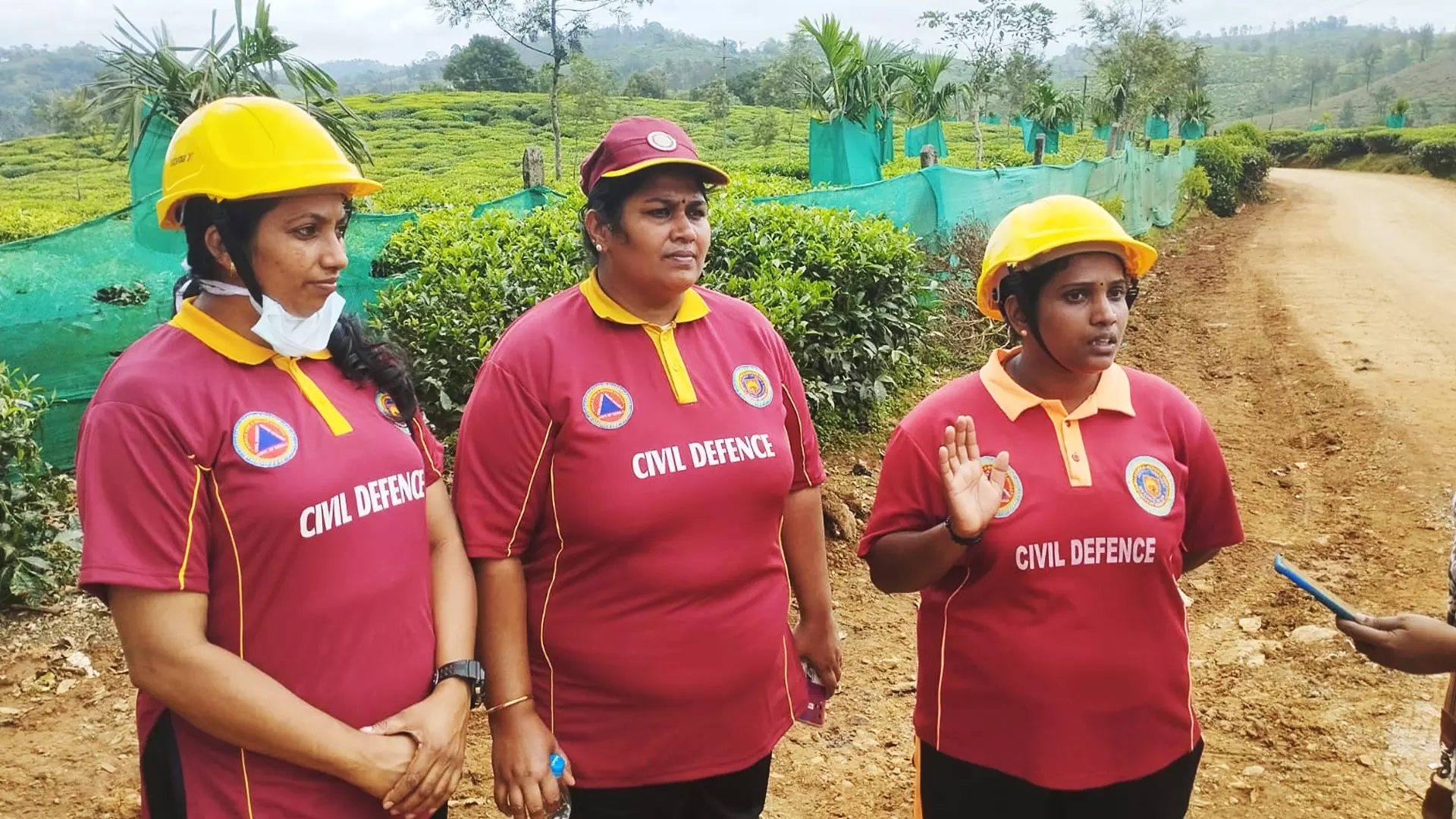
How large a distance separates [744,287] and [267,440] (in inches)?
171

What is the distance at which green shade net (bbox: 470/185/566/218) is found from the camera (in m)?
6.57

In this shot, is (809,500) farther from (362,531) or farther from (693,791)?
(362,531)

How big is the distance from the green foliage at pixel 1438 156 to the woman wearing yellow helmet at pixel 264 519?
112 feet

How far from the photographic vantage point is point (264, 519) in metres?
1.62

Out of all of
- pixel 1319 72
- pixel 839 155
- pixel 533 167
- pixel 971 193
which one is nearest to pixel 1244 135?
pixel 839 155

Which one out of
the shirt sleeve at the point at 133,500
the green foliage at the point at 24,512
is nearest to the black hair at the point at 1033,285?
the shirt sleeve at the point at 133,500

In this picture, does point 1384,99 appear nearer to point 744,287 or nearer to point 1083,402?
point 744,287

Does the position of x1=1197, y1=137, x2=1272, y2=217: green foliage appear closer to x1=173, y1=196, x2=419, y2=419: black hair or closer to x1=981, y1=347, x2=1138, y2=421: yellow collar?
x1=981, y1=347, x2=1138, y2=421: yellow collar

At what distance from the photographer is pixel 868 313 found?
21.0 ft

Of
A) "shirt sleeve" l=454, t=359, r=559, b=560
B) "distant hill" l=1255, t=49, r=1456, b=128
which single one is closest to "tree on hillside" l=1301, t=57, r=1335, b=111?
"distant hill" l=1255, t=49, r=1456, b=128

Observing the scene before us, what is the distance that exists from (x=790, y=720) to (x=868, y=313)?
4371 millimetres

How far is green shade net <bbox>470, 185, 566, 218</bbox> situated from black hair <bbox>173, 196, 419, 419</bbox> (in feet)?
15.5

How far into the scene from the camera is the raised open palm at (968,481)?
193 centimetres

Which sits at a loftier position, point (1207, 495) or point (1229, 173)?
point (1229, 173)
